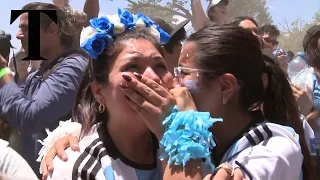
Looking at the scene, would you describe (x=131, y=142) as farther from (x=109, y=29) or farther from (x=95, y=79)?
(x=109, y=29)

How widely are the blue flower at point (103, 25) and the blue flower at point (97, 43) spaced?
0.02m

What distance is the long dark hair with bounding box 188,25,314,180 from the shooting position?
1721 millimetres

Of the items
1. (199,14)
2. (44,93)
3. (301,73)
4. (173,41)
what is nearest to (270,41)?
(301,73)

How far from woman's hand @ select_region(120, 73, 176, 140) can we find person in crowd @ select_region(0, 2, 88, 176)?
1236 mm

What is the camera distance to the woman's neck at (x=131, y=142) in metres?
1.63

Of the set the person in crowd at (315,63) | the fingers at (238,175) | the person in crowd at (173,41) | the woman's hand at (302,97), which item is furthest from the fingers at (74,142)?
the person in crowd at (315,63)

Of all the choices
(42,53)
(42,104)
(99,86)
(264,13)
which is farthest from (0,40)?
(264,13)

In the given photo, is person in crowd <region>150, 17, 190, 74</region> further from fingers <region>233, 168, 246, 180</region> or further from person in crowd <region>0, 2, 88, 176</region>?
fingers <region>233, 168, 246, 180</region>

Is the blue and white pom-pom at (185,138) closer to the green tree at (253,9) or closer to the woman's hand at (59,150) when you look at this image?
the woman's hand at (59,150)

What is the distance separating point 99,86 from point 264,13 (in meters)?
4.82

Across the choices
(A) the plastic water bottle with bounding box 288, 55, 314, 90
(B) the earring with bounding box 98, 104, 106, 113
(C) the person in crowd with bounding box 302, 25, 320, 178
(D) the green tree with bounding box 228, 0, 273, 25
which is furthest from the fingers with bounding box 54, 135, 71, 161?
(D) the green tree with bounding box 228, 0, 273, 25

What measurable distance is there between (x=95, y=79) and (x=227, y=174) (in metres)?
0.60

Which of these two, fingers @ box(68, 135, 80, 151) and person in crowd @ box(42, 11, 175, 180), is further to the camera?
fingers @ box(68, 135, 80, 151)

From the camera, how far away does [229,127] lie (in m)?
1.70
